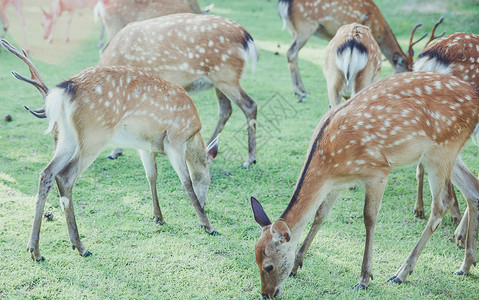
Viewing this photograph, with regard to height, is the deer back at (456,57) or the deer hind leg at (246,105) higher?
the deer back at (456,57)

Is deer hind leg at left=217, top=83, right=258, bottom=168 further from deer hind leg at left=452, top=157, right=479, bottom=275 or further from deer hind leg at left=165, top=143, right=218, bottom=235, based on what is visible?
deer hind leg at left=452, top=157, right=479, bottom=275

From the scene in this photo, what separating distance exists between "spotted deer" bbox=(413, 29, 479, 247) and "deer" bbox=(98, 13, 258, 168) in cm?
172

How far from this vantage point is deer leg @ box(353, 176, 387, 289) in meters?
3.19

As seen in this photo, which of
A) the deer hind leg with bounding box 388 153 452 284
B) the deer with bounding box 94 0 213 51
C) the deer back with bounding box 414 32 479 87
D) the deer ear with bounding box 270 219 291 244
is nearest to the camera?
the deer ear with bounding box 270 219 291 244

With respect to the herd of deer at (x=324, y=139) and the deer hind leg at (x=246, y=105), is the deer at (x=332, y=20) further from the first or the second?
the herd of deer at (x=324, y=139)

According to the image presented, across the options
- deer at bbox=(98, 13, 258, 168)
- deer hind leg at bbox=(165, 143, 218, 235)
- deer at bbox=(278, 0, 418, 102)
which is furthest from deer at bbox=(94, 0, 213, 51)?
deer hind leg at bbox=(165, 143, 218, 235)

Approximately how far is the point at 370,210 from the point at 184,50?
258 centimetres

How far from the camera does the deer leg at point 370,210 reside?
3.19m

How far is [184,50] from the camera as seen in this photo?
4930 millimetres

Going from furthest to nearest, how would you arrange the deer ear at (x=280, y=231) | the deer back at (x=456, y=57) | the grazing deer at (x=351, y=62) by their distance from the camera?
the grazing deer at (x=351, y=62)
the deer back at (x=456, y=57)
the deer ear at (x=280, y=231)

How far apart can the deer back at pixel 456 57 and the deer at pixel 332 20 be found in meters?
2.38

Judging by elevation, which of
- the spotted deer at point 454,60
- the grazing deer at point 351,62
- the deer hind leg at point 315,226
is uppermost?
the spotted deer at point 454,60

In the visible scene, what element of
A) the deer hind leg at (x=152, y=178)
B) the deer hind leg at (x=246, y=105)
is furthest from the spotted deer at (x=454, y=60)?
the deer hind leg at (x=152, y=178)

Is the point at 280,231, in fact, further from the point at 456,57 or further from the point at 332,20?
the point at 332,20
